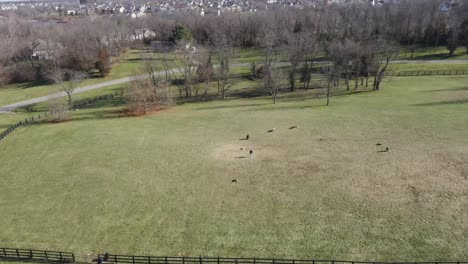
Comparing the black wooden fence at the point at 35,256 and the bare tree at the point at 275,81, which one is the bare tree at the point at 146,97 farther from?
the black wooden fence at the point at 35,256

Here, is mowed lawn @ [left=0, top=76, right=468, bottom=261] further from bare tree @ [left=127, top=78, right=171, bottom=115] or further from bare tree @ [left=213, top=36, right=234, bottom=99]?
bare tree @ [left=213, top=36, right=234, bottom=99]

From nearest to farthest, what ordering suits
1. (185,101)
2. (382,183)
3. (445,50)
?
(382,183) < (185,101) < (445,50)

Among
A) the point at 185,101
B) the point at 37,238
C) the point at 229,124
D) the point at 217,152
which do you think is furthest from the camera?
the point at 185,101

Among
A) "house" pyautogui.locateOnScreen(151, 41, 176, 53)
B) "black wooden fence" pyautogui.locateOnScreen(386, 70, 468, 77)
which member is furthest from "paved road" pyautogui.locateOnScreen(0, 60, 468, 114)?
"house" pyautogui.locateOnScreen(151, 41, 176, 53)

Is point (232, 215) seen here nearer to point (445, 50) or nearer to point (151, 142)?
point (151, 142)

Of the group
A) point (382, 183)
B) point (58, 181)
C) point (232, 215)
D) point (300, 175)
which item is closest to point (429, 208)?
point (382, 183)

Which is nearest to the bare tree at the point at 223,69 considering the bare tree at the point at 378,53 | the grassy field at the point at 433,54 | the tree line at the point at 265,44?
the tree line at the point at 265,44

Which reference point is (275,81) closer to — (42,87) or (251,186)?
(251,186)
